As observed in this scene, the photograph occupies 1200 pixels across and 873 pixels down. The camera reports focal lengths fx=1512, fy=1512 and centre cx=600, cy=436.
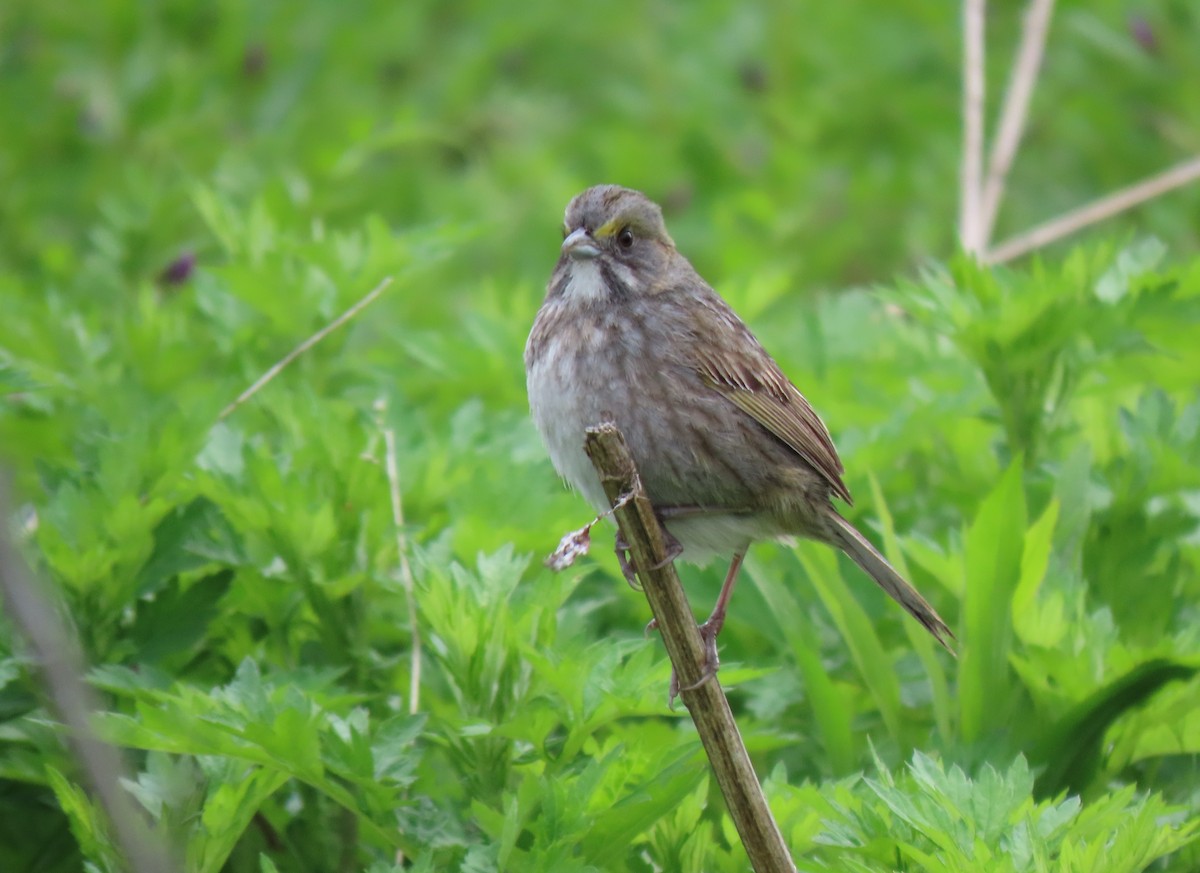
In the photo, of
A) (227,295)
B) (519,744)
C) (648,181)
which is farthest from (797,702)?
(648,181)

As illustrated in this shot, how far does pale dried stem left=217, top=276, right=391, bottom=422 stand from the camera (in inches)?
154

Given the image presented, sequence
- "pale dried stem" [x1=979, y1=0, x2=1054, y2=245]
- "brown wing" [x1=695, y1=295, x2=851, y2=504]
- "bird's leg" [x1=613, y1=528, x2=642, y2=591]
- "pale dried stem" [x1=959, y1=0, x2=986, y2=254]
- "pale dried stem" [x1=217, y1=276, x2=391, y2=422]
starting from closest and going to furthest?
"bird's leg" [x1=613, y1=528, x2=642, y2=591] < "brown wing" [x1=695, y1=295, x2=851, y2=504] < "pale dried stem" [x1=217, y1=276, x2=391, y2=422] < "pale dried stem" [x1=959, y1=0, x2=986, y2=254] < "pale dried stem" [x1=979, y1=0, x2=1054, y2=245]

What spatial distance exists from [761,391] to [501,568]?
83 cm

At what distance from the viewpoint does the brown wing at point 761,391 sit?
361cm

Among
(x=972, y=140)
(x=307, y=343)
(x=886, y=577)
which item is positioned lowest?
(x=886, y=577)

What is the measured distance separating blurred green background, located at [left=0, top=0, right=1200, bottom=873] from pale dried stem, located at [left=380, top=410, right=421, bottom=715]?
5cm

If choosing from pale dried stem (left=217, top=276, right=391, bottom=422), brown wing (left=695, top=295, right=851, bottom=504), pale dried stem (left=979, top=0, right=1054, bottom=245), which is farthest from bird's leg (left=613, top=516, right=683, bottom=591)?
pale dried stem (left=979, top=0, right=1054, bottom=245)

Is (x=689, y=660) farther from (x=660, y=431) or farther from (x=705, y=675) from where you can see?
(x=660, y=431)

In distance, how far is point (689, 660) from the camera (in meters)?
2.82

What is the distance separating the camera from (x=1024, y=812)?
2.75 metres

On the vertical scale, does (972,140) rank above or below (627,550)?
above

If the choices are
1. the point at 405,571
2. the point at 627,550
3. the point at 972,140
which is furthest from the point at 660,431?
the point at 972,140

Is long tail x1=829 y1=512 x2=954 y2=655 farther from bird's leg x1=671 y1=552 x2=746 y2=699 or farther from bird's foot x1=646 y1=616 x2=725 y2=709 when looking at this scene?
bird's foot x1=646 y1=616 x2=725 y2=709

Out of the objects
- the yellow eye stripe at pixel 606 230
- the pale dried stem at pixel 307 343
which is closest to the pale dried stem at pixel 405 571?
the pale dried stem at pixel 307 343
